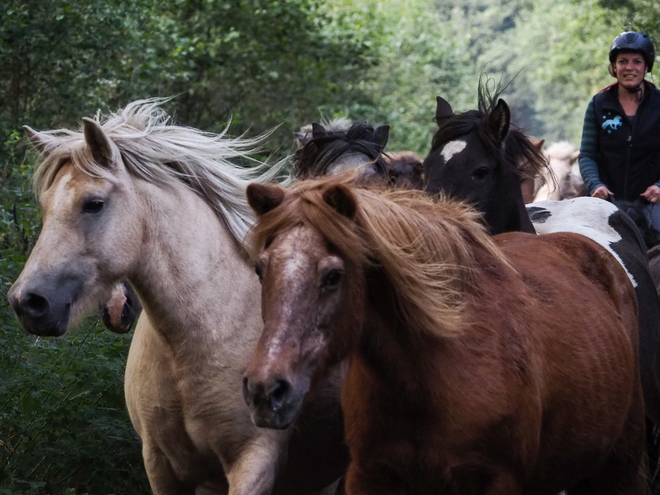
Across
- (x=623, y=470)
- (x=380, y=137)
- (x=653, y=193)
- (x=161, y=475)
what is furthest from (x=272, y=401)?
(x=653, y=193)

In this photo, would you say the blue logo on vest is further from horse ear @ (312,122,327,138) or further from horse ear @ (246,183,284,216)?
horse ear @ (246,183,284,216)

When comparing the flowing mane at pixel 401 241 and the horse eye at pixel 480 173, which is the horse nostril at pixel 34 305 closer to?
the flowing mane at pixel 401 241

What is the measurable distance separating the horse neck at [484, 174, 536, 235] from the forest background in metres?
0.53

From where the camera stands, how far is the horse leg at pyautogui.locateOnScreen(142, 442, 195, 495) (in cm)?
496

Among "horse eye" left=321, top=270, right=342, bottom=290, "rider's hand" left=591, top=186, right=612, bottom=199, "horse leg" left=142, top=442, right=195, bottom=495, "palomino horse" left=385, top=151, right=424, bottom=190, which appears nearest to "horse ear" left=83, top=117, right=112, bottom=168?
"horse leg" left=142, top=442, right=195, bottom=495

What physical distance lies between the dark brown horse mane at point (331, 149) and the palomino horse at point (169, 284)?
1.86 metres

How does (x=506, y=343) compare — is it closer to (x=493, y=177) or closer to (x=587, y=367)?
(x=587, y=367)

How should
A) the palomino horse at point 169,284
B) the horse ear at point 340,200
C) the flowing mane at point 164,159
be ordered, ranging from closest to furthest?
the horse ear at point 340,200, the palomino horse at point 169,284, the flowing mane at point 164,159

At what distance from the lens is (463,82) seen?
4259 cm

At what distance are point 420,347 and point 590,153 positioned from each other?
169 inches

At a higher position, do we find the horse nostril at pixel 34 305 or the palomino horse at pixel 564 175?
the horse nostril at pixel 34 305

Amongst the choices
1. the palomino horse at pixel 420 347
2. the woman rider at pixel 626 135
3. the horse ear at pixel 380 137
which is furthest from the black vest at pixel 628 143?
the palomino horse at pixel 420 347

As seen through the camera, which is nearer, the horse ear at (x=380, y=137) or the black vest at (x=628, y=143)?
the horse ear at (x=380, y=137)

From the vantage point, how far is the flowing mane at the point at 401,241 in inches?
154
